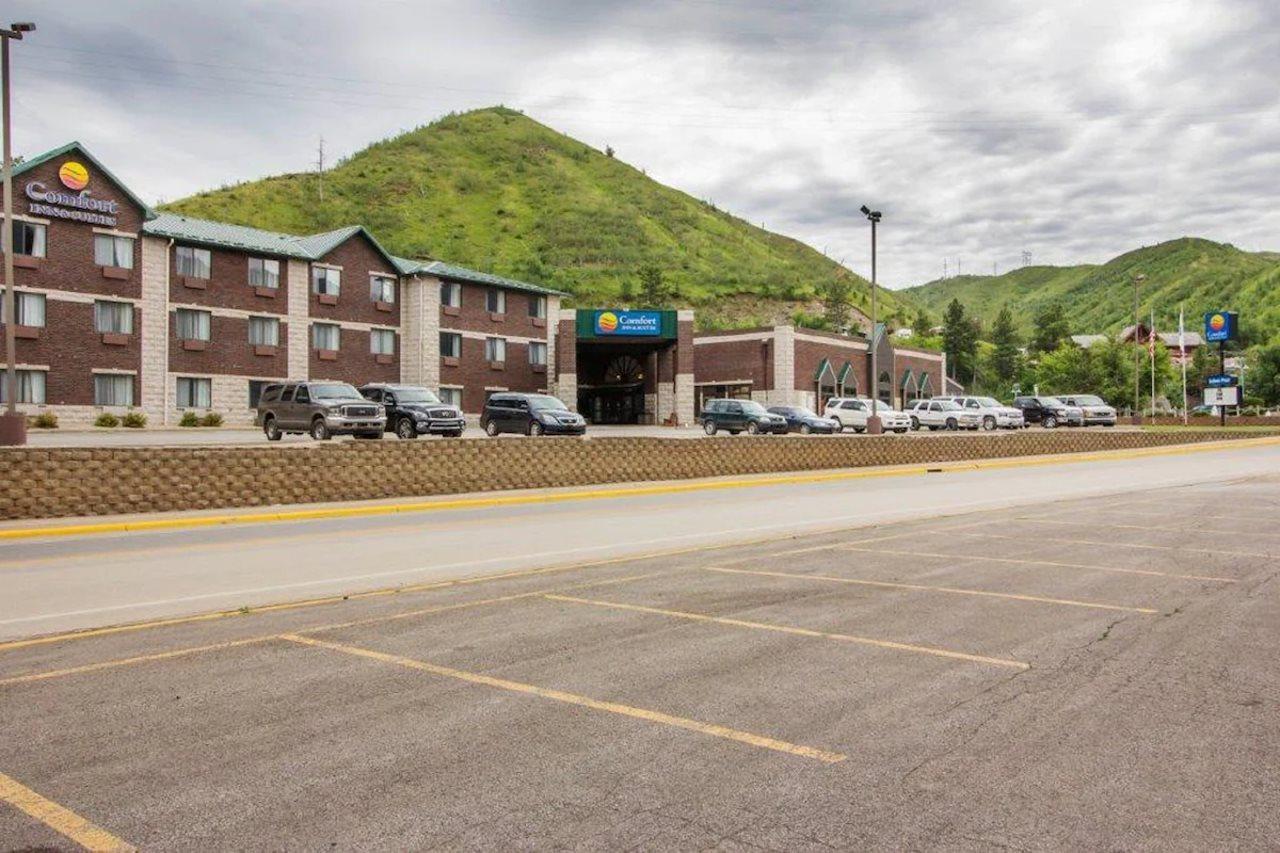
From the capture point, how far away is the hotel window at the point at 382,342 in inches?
2180

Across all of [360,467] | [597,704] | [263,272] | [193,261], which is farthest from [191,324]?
[597,704]

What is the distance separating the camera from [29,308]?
1658 inches

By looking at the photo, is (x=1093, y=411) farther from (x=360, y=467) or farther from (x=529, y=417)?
(x=360, y=467)

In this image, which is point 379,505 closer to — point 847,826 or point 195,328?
point 847,826

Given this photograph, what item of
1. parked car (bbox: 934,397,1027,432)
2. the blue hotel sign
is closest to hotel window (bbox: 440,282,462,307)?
the blue hotel sign

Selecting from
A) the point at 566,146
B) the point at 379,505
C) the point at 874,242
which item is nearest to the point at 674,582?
the point at 379,505

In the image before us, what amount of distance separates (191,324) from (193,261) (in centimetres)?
315

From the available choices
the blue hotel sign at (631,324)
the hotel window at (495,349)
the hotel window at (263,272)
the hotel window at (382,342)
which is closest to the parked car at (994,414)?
the blue hotel sign at (631,324)

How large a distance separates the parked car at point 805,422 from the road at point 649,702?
3649 centimetres

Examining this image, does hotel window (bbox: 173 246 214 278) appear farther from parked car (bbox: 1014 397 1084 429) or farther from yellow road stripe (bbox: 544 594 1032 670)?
parked car (bbox: 1014 397 1084 429)

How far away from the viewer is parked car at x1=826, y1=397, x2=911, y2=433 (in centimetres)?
5059

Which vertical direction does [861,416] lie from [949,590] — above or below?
above

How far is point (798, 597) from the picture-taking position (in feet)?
28.9

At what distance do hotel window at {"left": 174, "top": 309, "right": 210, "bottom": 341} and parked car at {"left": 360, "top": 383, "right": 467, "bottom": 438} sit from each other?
16486 millimetres
